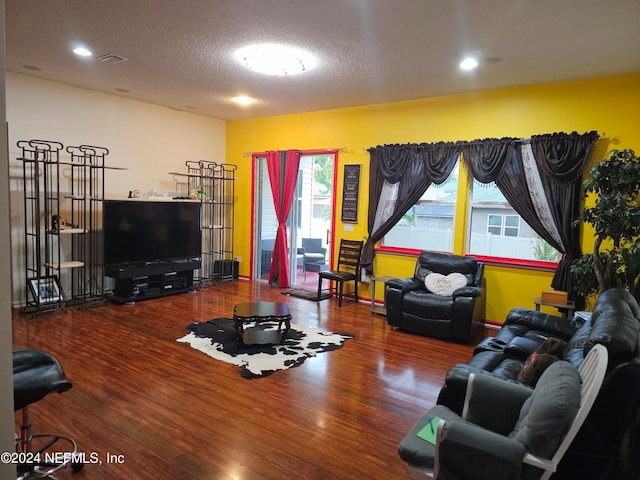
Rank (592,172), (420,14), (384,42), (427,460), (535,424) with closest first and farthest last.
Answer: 1. (535,424)
2. (427,460)
3. (420,14)
4. (384,42)
5. (592,172)

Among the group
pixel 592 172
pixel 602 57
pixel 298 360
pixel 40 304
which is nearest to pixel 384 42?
pixel 602 57

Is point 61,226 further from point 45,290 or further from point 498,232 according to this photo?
point 498,232

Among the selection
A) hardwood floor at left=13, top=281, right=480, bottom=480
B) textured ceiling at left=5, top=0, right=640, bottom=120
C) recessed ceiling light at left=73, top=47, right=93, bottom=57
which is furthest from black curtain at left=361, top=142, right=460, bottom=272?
recessed ceiling light at left=73, top=47, right=93, bottom=57

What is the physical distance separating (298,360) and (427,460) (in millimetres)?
2177

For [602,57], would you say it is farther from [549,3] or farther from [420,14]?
[420,14]

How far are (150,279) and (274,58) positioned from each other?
367cm

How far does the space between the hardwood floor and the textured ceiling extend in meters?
2.90

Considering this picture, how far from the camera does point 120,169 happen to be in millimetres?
5871

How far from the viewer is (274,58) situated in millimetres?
4016

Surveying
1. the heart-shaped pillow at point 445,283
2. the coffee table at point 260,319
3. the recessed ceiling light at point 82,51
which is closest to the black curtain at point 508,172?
the heart-shaped pillow at point 445,283

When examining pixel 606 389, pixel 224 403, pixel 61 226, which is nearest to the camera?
pixel 606 389

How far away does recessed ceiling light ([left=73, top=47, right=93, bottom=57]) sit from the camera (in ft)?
13.5

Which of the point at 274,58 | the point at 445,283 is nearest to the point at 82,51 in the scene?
the point at 274,58

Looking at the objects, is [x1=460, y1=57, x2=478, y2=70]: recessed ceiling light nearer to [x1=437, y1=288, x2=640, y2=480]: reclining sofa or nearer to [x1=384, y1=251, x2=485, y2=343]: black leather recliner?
[x1=384, y1=251, x2=485, y2=343]: black leather recliner
